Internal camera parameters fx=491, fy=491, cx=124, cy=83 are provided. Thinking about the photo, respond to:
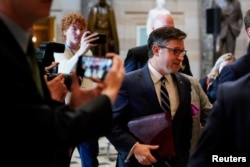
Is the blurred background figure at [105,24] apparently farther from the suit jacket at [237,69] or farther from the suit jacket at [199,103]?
the suit jacket at [237,69]

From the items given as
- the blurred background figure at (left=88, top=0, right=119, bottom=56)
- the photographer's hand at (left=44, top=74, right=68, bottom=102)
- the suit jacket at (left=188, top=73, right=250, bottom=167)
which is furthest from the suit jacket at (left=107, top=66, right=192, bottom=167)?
the blurred background figure at (left=88, top=0, right=119, bottom=56)

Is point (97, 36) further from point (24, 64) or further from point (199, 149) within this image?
A: point (24, 64)

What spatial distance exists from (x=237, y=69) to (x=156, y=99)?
1.80ft

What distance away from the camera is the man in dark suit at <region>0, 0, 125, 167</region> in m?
1.38

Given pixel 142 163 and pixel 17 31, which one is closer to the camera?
pixel 17 31

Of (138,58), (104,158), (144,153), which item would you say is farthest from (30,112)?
(104,158)

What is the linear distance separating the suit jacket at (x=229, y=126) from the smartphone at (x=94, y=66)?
634 millimetres

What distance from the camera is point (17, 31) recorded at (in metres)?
1.59

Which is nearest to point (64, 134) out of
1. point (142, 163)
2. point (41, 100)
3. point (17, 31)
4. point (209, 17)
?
point (41, 100)

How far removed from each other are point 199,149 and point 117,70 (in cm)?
72

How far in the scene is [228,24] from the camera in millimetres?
11688

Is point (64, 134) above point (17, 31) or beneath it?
beneath

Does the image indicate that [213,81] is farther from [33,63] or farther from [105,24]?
[33,63]

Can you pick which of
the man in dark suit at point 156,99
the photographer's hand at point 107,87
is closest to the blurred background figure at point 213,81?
the man in dark suit at point 156,99
